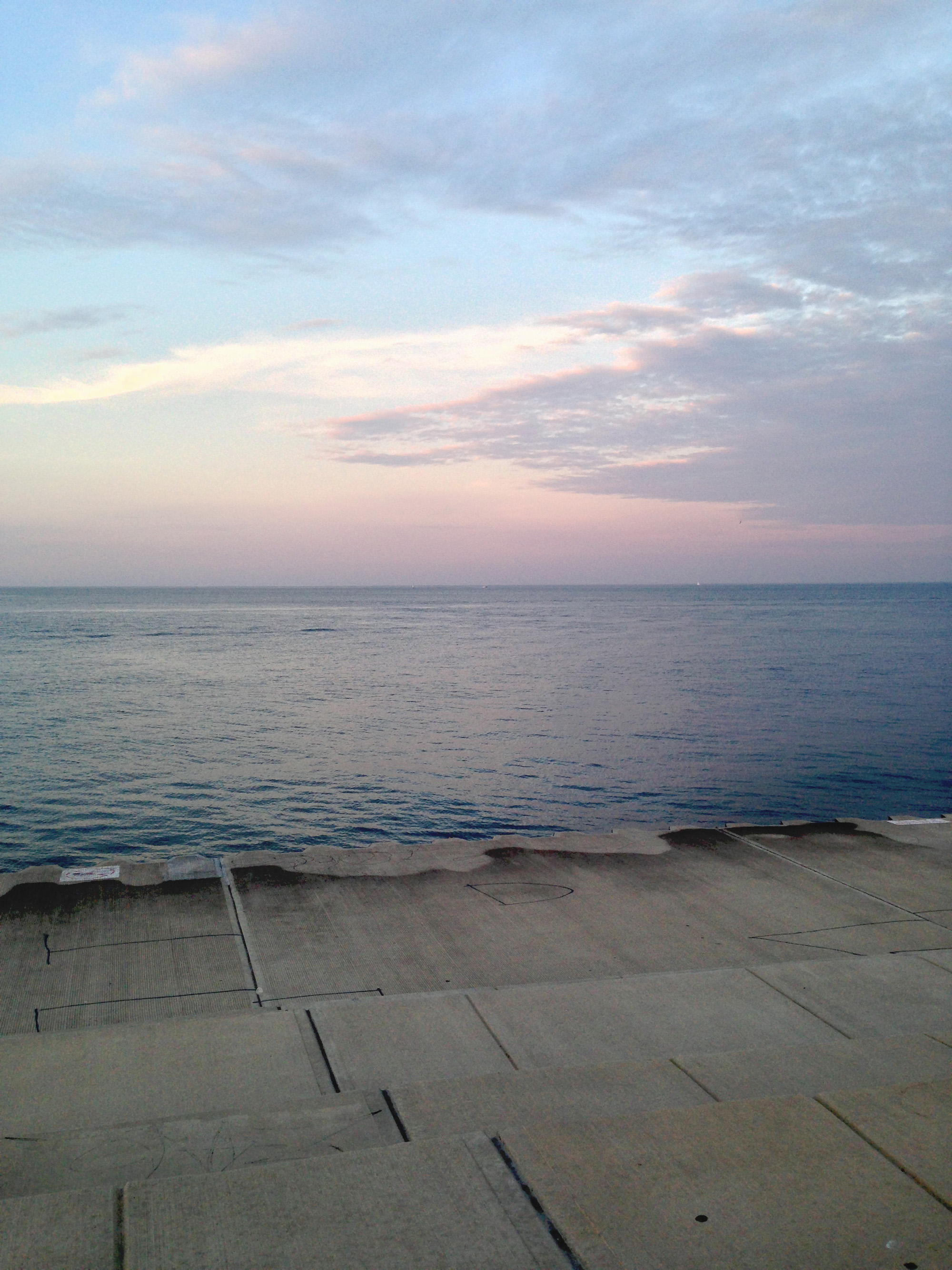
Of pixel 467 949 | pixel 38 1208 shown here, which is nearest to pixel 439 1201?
pixel 38 1208

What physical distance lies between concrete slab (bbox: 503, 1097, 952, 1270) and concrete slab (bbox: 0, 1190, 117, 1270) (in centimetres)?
167

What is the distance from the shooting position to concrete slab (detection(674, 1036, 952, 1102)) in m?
5.25

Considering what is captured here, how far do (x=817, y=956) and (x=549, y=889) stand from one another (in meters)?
3.12

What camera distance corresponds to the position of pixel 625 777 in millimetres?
26297

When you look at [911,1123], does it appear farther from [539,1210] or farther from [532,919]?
[532,919]

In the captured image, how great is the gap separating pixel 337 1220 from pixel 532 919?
633 centimetres

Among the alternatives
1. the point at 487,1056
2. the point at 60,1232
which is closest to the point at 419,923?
the point at 487,1056

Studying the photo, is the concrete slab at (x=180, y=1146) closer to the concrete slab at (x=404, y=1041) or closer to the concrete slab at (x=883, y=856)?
the concrete slab at (x=404, y=1041)

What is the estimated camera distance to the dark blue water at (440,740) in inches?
854

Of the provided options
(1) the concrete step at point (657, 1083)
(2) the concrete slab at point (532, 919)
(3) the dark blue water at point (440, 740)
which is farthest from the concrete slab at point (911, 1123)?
(3) the dark blue water at point (440, 740)

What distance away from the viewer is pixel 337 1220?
3465 millimetres

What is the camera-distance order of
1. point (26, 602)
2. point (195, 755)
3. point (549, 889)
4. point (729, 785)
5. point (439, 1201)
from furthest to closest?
point (26, 602) < point (195, 755) < point (729, 785) < point (549, 889) < point (439, 1201)

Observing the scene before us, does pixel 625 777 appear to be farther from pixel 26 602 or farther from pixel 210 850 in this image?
pixel 26 602

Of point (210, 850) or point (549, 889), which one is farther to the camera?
point (210, 850)
